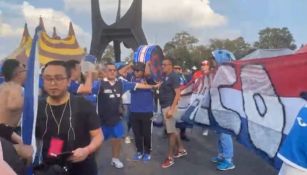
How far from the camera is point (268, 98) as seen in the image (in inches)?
184

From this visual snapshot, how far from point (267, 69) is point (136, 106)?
3.48 metres

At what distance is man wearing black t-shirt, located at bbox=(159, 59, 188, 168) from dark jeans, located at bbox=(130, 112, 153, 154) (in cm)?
32

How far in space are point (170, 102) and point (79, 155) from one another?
4.45m

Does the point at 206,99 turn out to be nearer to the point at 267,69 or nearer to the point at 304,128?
the point at 267,69

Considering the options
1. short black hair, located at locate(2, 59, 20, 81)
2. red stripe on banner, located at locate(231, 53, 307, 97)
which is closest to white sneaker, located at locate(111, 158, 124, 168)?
short black hair, located at locate(2, 59, 20, 81)

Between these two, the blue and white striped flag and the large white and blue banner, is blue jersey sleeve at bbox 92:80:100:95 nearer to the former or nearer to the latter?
the large white and blue banner

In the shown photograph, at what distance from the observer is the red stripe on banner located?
3.95m

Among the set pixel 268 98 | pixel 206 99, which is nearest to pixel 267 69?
pixel 268 98

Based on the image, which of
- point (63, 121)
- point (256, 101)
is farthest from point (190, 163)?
point (63, 121)

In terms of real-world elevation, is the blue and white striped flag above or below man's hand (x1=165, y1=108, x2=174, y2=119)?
above

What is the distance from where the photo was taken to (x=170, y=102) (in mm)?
7766

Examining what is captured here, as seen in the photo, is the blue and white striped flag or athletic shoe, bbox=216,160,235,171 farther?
athletic shoe, bbox=216,160,235,171

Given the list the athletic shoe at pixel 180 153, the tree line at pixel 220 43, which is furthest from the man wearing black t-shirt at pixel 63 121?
the tree line at pixel 220 43

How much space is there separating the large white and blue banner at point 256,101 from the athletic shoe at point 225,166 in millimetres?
714
